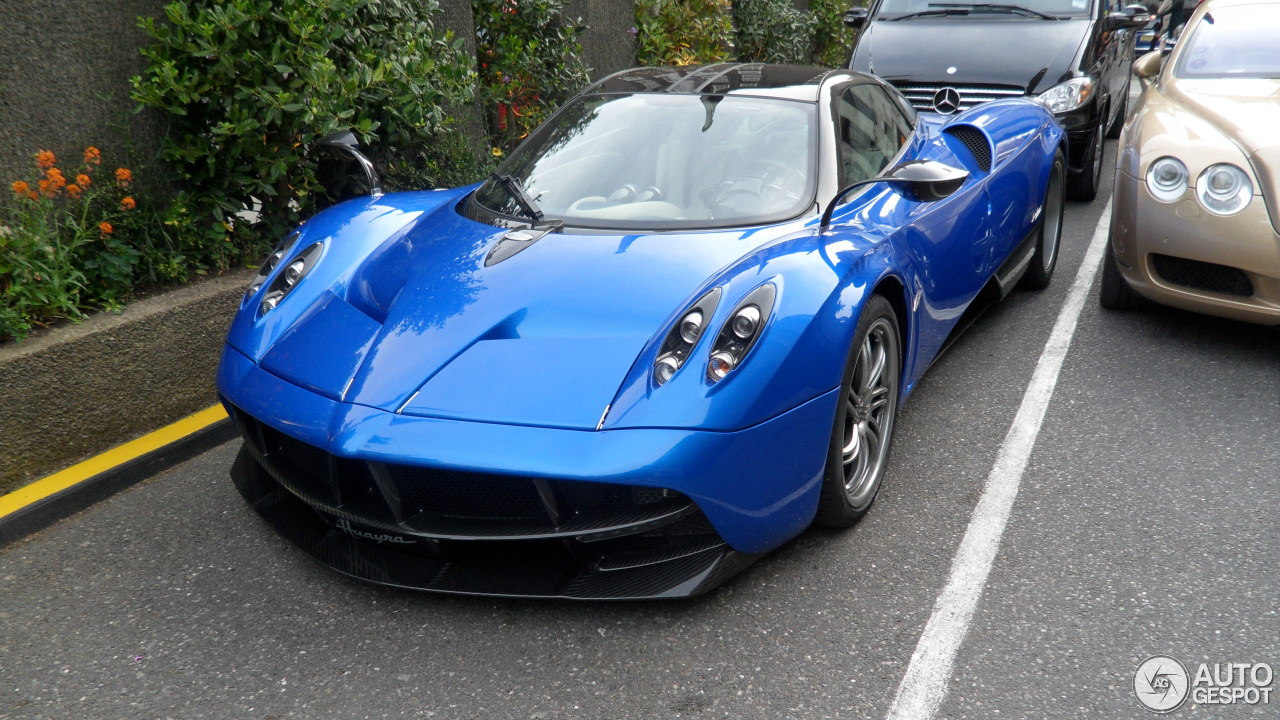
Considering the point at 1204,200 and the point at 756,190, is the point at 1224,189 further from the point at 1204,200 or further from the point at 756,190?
the point at 756,190

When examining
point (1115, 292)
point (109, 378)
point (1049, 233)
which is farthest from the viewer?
point (1049, 233)

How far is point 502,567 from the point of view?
2438 mm

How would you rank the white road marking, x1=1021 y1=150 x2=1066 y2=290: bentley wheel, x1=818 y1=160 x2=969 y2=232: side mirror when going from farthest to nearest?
x1=1021 y1=150 x2=1066 y2=290: bentley wheel < x1=818 y1=160 x2=969 y2=232: side mirror < the white road marking

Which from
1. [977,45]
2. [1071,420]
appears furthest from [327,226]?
[977,45]

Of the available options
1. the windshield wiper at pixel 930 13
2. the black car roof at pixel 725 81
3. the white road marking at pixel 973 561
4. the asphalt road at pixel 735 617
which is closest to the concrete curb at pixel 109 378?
the asphalt road at pixel 735 617

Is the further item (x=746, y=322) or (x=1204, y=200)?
(x=1204, y=200)

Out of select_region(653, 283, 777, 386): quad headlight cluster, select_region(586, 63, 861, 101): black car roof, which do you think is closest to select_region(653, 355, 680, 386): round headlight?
select_region(653, 283, 777, 386): quad headlight cluster

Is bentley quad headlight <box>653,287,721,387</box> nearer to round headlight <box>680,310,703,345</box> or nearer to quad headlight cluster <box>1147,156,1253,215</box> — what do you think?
round headlight <box>680,310,703,345</box>

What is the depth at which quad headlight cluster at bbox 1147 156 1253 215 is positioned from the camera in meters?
3.77

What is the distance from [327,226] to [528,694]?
73.8 inches

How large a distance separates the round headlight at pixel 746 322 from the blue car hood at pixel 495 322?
16 centimetres

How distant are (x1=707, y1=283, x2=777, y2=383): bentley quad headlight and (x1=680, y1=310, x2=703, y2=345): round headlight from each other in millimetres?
56

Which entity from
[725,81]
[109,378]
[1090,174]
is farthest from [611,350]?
[1090,174]

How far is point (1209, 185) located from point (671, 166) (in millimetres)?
2191
